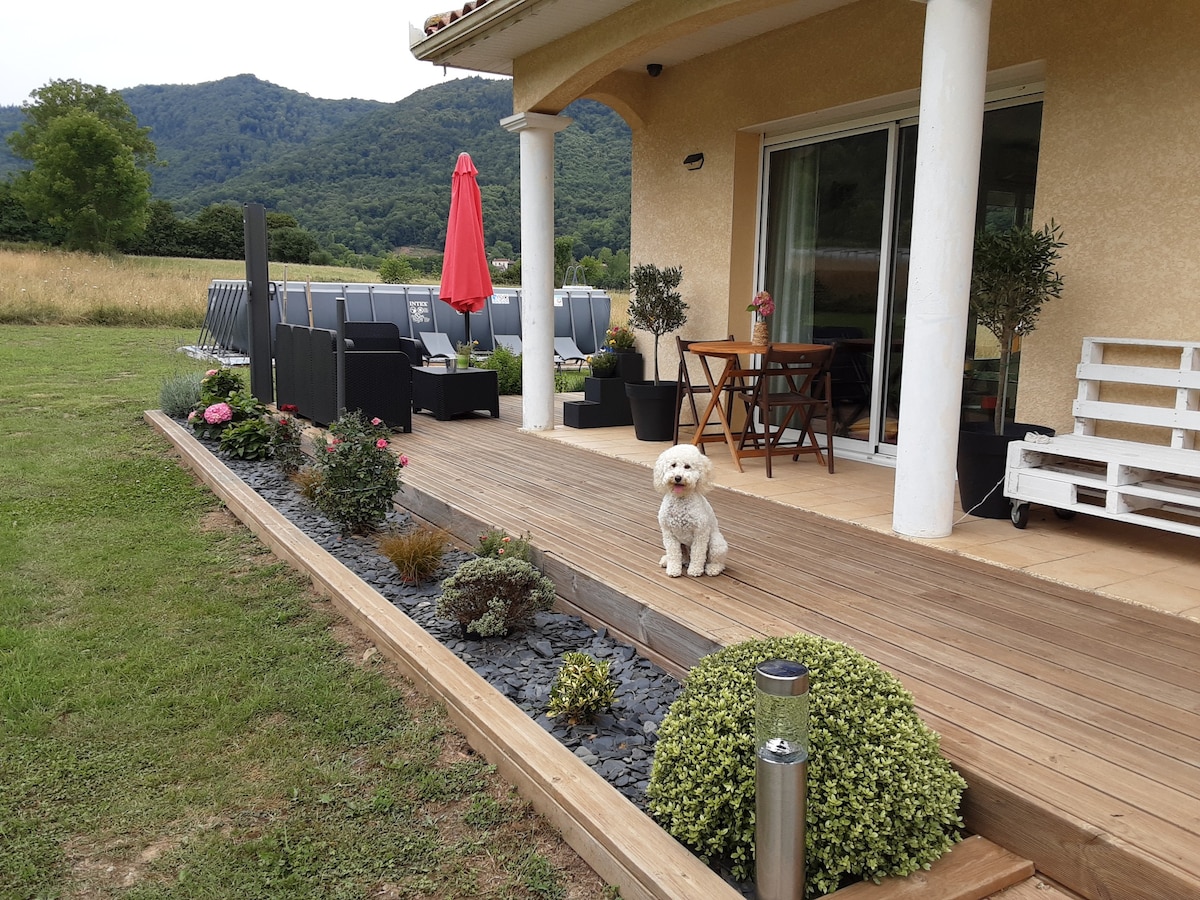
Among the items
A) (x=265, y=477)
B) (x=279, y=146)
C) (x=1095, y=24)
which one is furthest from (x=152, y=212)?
(x=1095, y=24)

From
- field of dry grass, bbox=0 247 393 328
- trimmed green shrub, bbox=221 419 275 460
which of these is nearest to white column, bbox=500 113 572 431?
trimmed green shrub, bbox=221 419 275 460

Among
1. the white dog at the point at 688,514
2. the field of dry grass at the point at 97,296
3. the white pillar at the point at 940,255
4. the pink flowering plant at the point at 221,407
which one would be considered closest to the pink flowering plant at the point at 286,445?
the pink flowering plant at the point at 221,407

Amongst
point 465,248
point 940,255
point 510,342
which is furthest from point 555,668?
point 510,342

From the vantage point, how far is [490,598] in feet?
10.9

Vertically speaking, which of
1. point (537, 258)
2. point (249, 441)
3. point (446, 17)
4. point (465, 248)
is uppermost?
point (446, 17)

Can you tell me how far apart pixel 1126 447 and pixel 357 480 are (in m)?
3.66

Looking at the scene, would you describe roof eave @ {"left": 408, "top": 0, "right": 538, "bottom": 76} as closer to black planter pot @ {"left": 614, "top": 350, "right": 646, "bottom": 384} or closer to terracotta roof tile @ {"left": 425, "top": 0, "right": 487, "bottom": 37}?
terracotta roof tile @ {"left": 425, "top": 0, "right": 487, "bottom": 37}

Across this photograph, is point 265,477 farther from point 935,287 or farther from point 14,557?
point 935,287

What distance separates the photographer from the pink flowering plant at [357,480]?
15.1ft

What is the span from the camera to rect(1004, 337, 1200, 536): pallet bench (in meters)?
3.54

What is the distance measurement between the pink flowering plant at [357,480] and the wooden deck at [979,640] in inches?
12.7

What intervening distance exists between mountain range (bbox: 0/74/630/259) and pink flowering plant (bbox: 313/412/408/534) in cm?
1239

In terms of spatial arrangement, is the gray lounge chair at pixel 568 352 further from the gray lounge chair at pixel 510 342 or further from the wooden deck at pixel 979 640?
the wooden deck at pixel 979 640

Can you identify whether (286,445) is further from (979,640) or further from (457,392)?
(979,640)
